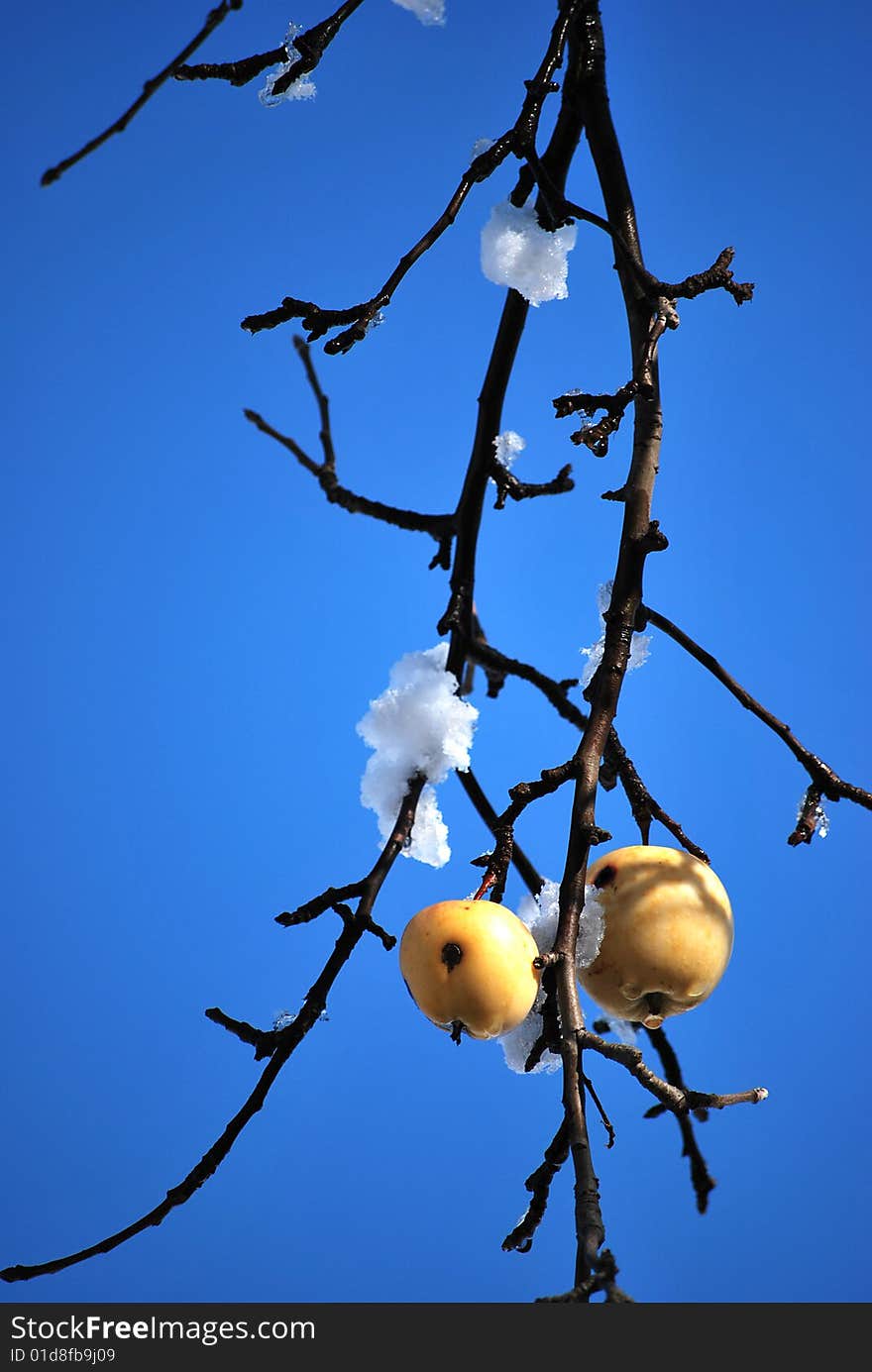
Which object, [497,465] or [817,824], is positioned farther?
[497,465]

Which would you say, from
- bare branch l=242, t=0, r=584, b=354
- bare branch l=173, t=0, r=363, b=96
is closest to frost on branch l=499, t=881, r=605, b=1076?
bare branch l=242, t=0, r=584, b=354

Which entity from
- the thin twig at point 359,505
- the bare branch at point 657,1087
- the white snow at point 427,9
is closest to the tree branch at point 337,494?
the thin twig at point 359,505

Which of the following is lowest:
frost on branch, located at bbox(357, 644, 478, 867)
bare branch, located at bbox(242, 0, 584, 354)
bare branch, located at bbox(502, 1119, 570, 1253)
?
bare branch, located at bbox(502, 1119, 570, 1253)

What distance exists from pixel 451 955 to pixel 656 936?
101 millimetres

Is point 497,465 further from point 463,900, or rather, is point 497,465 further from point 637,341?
point 463,900

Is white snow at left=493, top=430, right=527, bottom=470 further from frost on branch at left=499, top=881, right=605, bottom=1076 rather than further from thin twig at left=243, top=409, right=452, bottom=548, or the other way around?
frost on branch at left=499, top=881, right=605, bottom=1076

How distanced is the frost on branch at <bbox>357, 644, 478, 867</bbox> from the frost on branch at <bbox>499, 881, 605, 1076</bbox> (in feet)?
0.29

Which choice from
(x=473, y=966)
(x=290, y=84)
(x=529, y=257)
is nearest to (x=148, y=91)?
(x=290, y=84)

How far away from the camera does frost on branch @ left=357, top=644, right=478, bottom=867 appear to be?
77 cm

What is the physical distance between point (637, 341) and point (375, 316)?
0.14m

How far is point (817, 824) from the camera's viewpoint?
0.64 meters
